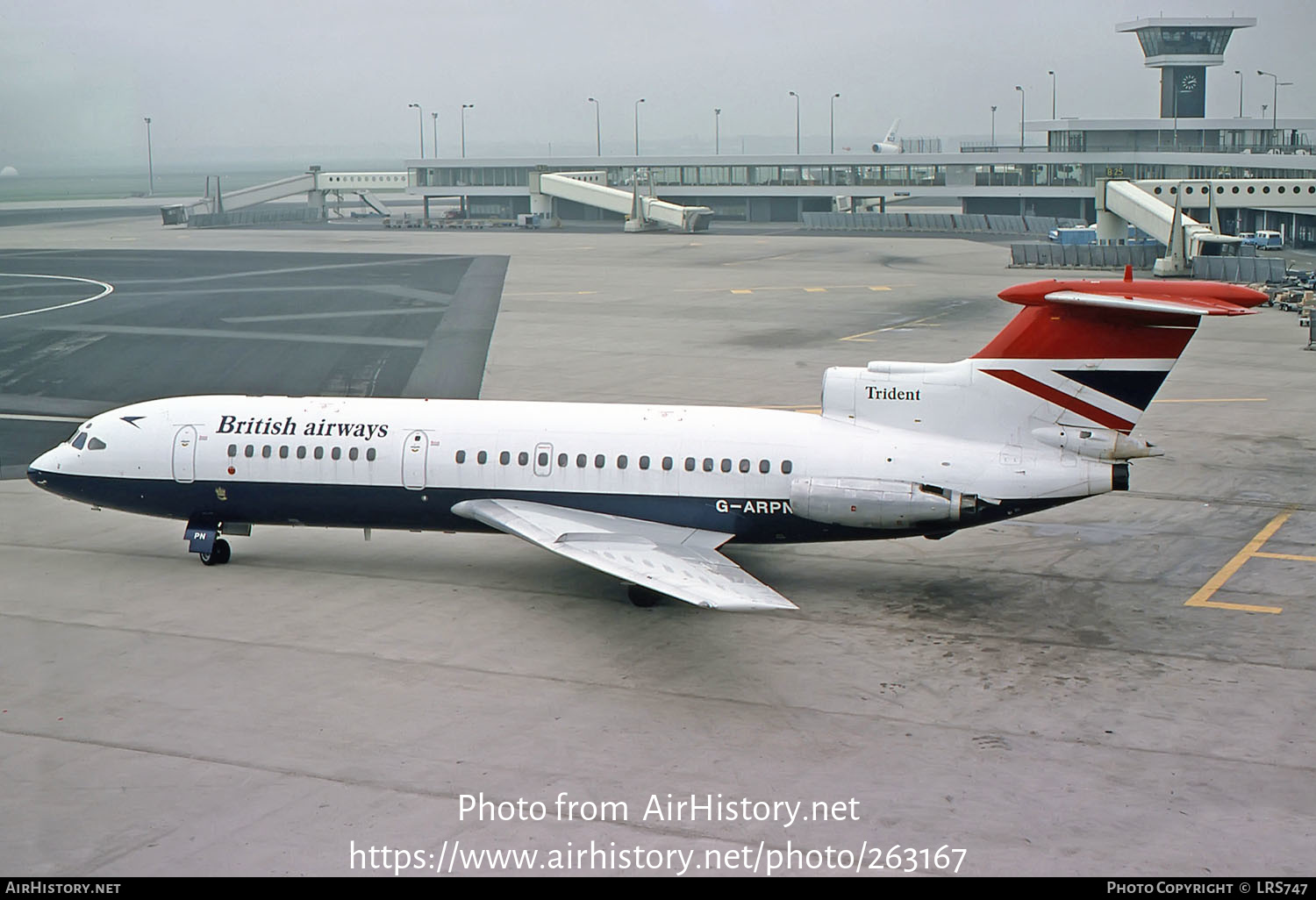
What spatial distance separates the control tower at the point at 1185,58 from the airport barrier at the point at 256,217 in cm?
9979

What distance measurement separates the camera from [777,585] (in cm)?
2677

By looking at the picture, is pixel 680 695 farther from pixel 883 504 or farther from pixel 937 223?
pixel 937 223

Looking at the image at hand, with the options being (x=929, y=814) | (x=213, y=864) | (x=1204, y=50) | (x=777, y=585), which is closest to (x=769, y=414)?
(x=777, y=585)

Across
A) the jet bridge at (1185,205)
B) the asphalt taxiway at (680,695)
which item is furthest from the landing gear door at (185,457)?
the jet bridge at (1185,205)

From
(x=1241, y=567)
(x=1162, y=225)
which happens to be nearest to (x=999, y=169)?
(x=1162, y=225)

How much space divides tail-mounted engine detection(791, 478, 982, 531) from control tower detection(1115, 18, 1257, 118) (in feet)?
482

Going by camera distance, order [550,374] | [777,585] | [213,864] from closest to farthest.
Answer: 1. [213,864]
2. [777,585]
3. [550,374]

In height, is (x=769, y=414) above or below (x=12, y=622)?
above

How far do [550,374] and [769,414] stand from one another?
84.3 ft

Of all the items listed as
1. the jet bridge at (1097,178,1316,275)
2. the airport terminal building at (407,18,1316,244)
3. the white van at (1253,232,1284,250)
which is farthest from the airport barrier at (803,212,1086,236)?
the white van at (1253,232,1284,250)

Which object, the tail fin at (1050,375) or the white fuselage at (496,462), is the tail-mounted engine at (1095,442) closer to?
the tail fin at (1050,375)

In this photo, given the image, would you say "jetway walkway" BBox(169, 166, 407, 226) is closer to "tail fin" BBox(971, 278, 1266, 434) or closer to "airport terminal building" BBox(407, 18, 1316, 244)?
"airport terminal building" BBox(407, 18, 1316, 244)

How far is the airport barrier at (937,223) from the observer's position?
125938 millimetres

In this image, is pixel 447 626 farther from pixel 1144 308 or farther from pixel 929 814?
pixel 1144 308
